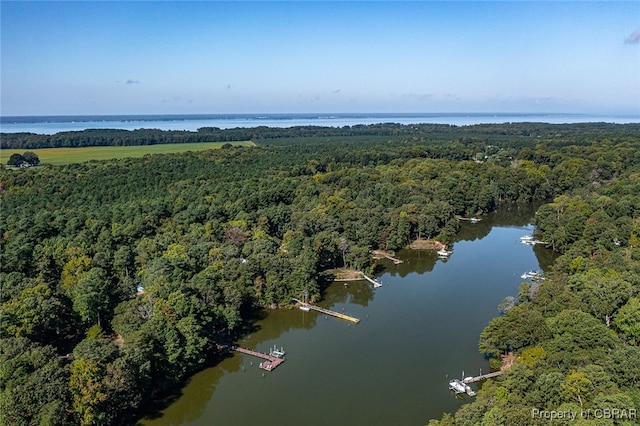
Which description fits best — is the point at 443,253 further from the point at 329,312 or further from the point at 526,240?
the point at 329,312

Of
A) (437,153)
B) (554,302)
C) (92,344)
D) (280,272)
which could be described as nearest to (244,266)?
(280,272)

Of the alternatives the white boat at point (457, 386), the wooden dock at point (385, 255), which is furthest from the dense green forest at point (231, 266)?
the white boat at point (457, 386)

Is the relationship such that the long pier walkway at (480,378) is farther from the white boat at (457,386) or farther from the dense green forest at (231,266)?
the dense green forest at (231,266)

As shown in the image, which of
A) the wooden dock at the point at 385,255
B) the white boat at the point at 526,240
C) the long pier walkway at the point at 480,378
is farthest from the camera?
the white boat at the point at 526,240

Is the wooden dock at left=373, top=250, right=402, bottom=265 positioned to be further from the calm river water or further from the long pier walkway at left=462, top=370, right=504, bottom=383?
the long pier walkway at left=462, top=370, right=504, bottom=383

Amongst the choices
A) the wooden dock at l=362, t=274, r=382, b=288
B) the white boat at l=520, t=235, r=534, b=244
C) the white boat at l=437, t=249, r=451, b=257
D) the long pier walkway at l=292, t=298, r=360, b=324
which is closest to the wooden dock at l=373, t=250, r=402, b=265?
the white boat at l=437, t=249, r=451, b=257

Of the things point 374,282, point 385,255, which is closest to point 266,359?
point 374,282

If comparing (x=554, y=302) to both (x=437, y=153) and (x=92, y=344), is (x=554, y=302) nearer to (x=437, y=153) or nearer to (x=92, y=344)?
(x=92, y=344)
